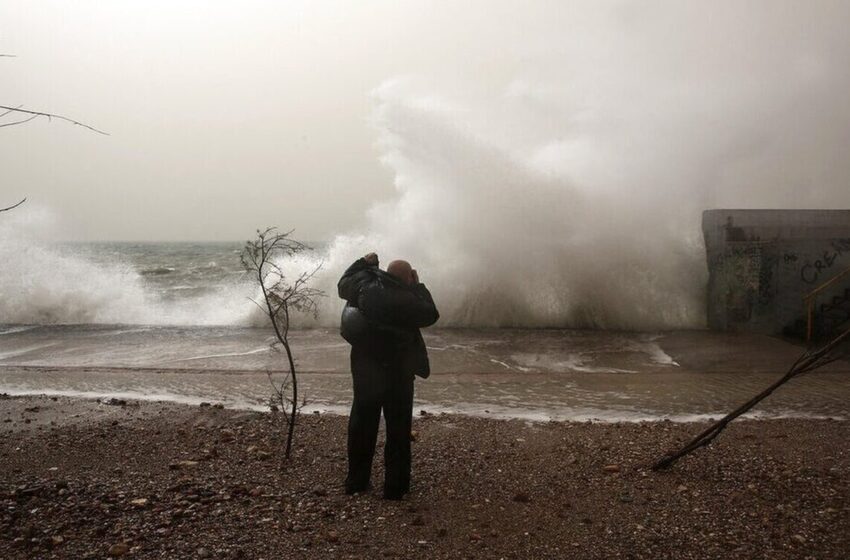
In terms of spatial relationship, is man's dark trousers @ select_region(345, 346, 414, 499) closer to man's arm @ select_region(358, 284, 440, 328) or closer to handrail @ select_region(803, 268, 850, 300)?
man's arm @ select_region(358, 284, 440, 328)

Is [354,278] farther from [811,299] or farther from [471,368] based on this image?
[811,299]

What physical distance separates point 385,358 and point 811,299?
12.2 meters

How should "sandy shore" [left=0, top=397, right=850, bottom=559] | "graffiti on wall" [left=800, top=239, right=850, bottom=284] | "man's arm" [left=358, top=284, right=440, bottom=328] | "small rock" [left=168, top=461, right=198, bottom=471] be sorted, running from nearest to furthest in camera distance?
"sandy shore" [left=0, top=397, right=850, bottom=559] → "man's arm" [left=358, top=284, right=440, bottom=328] → "small rock" [left=168, top=461, right=198, bottom=471] → "graffiti on wall" [left=800, top=239, right=850, bottom=284]

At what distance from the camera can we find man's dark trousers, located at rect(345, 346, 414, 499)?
4.14 meters

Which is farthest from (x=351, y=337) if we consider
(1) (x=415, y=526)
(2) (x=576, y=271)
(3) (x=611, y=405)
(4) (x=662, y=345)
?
(2) (x=576, y=271)

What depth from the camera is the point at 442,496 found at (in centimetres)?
422

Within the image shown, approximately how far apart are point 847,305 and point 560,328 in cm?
611

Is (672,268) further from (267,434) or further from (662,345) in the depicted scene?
(267,434)

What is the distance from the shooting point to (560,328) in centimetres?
1535

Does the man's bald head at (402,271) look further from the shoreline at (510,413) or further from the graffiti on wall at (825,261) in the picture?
the graffiti on wall at (825,261)

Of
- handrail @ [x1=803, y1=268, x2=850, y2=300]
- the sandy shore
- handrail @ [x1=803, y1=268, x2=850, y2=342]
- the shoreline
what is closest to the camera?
the sandy shore

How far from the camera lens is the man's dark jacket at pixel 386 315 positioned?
13.3 feet

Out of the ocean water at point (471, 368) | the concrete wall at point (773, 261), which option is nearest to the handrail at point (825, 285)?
the concrete wall at point (773, 261)

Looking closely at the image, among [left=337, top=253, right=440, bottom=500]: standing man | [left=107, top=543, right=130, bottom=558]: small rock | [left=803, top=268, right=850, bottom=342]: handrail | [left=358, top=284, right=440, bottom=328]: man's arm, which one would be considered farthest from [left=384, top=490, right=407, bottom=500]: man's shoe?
[left=803, top=268, right=850, bottom=342]: handrail
